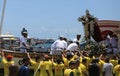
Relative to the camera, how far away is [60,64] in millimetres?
16297

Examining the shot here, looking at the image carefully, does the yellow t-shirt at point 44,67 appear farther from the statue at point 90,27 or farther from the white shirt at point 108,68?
the statue at point 90,27

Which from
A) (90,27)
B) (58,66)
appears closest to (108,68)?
(58,66)

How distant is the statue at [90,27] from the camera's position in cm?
2345

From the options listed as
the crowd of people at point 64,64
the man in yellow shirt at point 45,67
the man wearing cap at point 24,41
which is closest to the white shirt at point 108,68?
the crowd of people at point 64,64

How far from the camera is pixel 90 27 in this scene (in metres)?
23.4

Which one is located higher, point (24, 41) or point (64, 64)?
point (24, 41)

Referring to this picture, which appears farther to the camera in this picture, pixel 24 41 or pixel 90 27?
pixel 90 27

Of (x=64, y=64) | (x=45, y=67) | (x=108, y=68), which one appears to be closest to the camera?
(x=45, y=67)

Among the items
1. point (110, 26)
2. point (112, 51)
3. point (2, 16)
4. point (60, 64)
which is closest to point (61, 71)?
point (60, 64)

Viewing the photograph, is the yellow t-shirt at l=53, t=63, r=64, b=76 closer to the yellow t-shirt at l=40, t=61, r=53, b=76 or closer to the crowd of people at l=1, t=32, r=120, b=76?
the crowd of people at l=1, t=32, r=120, b=76

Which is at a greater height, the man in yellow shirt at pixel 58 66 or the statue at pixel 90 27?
the statue at pixel 90 27

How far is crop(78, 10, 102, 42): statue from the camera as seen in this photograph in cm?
2345

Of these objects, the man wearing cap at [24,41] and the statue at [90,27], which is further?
the statue at [90,27]

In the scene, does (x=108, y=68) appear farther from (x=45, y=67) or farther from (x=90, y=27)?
(x=90, y=27)
